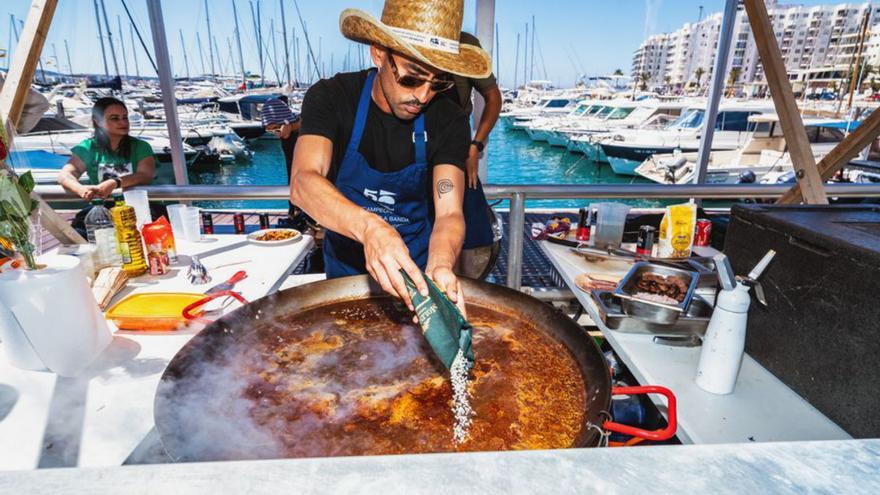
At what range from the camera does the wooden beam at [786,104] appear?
2.43 m

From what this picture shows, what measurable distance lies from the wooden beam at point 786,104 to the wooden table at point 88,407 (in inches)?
121

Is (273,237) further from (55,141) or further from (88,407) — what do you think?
(55,141)

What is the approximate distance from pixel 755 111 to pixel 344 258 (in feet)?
60.3

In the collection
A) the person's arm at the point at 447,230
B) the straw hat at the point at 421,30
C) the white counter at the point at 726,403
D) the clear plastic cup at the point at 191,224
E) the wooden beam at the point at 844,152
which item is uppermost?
the straw hat at the point at 421,30

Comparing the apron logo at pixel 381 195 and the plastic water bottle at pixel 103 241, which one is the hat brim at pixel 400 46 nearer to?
the apron logo at pixel 381 195

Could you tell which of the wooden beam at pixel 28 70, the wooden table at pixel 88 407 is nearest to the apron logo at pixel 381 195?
the wooden table at pixel 88 407

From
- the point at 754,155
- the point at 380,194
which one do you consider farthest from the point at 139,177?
the point at 754,155

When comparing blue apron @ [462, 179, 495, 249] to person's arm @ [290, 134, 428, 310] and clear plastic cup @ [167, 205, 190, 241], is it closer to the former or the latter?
person's arm @ [290, 134, 428, 310]

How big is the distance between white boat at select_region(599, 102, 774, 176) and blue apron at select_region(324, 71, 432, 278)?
16275mm

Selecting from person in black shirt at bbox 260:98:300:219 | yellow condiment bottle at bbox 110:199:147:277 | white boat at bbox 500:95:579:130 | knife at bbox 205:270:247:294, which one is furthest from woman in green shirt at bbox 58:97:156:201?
white boat at bbox 500:95:579:130

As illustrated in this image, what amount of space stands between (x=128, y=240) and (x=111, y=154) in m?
2.41

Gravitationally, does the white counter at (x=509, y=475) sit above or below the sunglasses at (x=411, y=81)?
below

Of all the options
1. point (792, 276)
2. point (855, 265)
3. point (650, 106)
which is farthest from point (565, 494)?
point (650, 106)

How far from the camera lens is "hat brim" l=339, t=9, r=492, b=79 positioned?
4.99 feet
